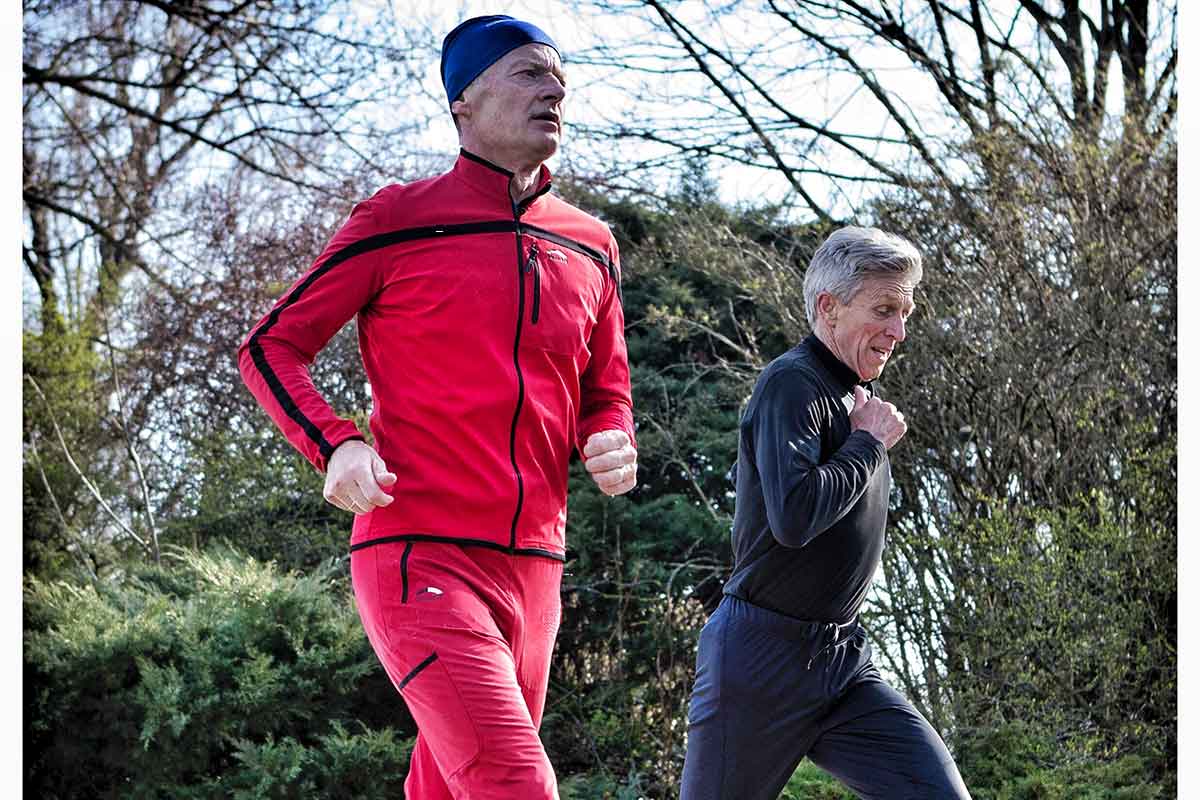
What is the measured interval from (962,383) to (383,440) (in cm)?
406

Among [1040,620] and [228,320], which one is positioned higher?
[228,320]

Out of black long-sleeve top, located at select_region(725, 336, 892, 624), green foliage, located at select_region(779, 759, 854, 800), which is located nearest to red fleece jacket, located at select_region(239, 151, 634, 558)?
black long-sleeve top, located at select_region(725, 336, 892, 624)

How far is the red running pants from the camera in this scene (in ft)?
8.52

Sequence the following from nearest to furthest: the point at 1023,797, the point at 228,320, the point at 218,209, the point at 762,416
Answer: the point at 762,416 < the point at 1023,797 < the point at 228,320 < the point at 218,209

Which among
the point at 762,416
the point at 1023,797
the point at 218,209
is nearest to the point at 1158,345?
the point at 1023,797

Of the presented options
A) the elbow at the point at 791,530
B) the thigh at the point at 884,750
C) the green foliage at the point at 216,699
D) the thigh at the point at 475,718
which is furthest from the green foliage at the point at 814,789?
the thigh at the point at 475,718

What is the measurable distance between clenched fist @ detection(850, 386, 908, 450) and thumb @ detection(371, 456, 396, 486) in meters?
0.98

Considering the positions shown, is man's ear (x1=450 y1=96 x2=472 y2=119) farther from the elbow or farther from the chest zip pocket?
the elbow

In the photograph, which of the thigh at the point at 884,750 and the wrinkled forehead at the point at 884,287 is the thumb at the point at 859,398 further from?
the thigh at the point at 884,750

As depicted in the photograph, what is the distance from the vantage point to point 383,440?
2932 millimetres

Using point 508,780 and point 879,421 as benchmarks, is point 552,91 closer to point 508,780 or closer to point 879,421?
point 879,421

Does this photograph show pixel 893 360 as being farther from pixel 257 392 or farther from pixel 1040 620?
pixel 257 392

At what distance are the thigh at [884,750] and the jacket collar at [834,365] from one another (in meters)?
0.64

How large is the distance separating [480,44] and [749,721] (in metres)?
1.56
